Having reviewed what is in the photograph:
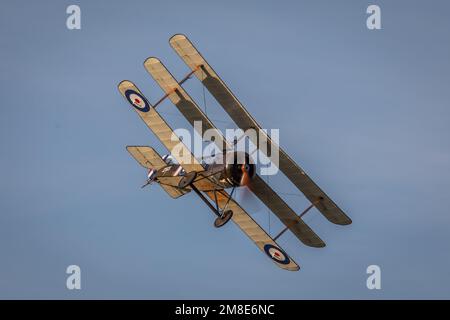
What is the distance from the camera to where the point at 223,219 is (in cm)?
3198

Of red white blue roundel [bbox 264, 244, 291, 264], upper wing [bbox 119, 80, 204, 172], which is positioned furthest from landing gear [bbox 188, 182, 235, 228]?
red white blue roundel [bbox 264, 244, 291, 264]

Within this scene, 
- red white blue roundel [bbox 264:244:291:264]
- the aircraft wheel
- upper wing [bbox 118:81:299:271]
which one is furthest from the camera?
red white blue roundel [bbox 264:244:291:264]

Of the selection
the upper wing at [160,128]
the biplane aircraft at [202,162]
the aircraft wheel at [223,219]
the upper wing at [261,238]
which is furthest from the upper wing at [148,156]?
the aircraft wheel at [223,219]

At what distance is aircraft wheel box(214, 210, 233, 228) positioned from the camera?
3191cm

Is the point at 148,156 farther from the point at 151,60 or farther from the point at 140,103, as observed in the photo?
the point at 151,60

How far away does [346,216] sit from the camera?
34188 mm

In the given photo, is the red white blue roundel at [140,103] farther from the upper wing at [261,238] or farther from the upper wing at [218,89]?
the upper wing at [261,238]

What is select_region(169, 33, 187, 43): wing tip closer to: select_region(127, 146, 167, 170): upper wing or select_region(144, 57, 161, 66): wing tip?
select_region(144, 57, 161, 66): wing tip
